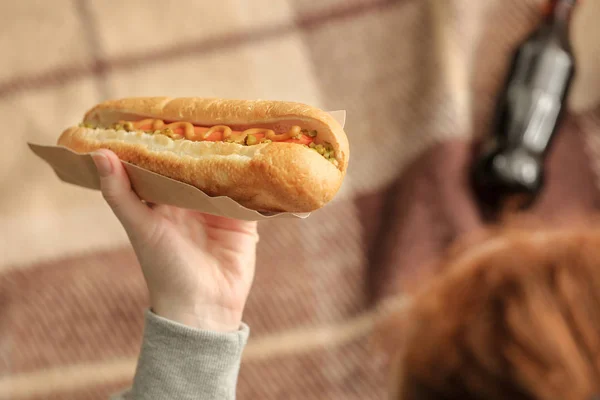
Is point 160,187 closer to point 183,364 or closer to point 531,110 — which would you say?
point 183,364

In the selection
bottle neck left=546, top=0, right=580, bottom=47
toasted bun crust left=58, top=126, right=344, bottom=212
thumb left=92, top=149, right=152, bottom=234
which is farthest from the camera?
bottle neck left=546, top=0, right=580, bottom=47

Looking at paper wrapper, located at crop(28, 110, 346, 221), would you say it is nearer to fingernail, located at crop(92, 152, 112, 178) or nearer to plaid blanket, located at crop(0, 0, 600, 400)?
fingernail, located at crop(92, 152, 112, 178)

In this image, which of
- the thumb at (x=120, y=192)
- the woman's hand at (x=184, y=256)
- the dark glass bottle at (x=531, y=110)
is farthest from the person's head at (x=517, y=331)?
the thumb at (x=120, y=192)

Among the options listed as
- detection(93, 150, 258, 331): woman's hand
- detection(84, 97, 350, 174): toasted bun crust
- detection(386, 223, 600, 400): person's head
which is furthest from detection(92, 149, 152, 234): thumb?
detection(386, 223, 600, 400): person's head

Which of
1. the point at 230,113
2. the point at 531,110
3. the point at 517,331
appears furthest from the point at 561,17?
the point at 230,113

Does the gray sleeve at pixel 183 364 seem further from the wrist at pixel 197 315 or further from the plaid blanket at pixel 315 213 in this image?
the plaid blanket at pixel 315 213

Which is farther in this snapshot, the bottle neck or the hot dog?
the bottle neck
